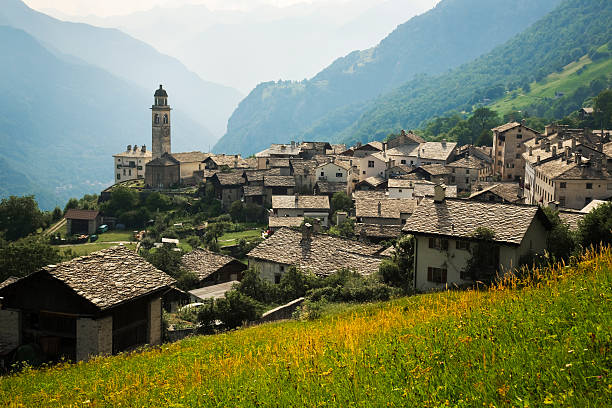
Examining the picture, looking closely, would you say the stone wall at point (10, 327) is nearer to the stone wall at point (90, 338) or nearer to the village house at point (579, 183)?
the stone wall at point (90, 338)

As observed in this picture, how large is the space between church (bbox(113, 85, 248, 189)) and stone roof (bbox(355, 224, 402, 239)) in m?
53.3

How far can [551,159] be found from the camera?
7212 cm

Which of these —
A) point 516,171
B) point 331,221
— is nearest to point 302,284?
point 331,221

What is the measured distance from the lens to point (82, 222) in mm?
89812

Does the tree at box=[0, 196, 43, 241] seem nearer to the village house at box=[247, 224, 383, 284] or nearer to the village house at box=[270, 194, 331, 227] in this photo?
the village house at box=[270, 194, 331, 227]

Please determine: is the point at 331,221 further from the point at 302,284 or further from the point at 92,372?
the point at 92,372

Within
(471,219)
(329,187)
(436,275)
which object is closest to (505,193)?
(329,187)

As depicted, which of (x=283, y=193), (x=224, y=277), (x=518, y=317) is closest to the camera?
(x=518, y=317)

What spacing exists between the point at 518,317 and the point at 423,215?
19.8 m

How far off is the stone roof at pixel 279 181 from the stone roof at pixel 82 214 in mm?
25931

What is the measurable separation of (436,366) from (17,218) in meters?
89.6

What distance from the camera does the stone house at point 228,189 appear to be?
93.4m

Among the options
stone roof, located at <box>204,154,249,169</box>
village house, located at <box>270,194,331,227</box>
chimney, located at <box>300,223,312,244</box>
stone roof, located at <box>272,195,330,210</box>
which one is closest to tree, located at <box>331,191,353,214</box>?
stone roof, located at <box>272,195,330,210</box>

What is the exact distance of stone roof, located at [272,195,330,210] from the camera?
3039 inches
